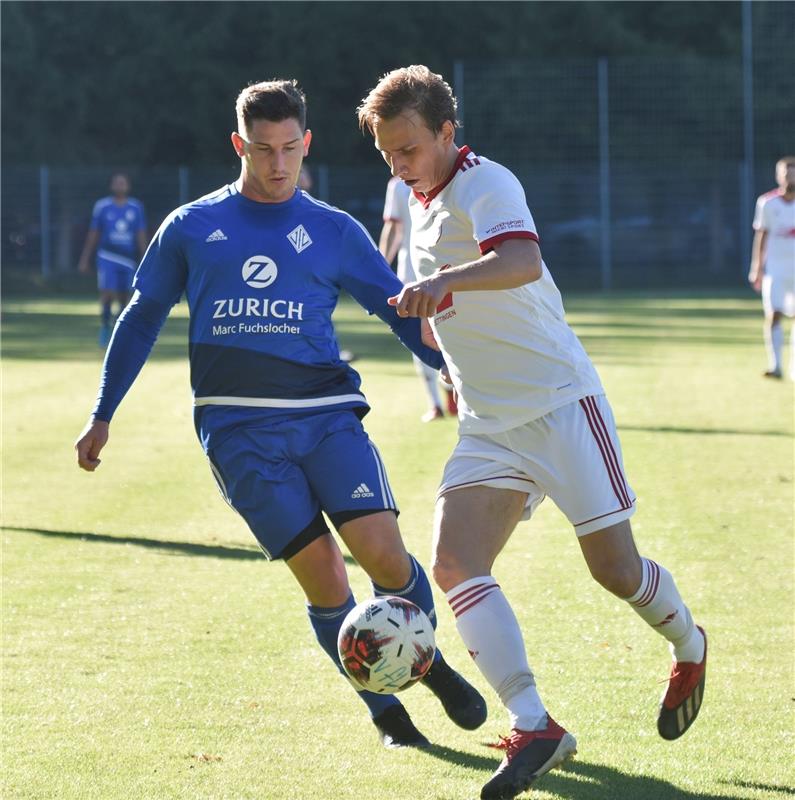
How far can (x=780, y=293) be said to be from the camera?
17188 millimetres

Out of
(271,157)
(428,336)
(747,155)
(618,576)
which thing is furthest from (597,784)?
(747,155)

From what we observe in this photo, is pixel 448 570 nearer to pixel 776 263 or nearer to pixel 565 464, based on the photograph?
pixel 565 464

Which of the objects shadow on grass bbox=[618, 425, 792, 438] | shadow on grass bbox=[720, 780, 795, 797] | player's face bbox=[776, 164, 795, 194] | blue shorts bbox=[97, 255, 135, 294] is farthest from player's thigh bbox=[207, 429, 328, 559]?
blue shorts bbox=[97, 255, 135, 294]

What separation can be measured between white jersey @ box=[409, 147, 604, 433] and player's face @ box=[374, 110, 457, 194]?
0.05 meters

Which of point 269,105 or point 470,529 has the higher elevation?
point 269,105

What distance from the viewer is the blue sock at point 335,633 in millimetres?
5137

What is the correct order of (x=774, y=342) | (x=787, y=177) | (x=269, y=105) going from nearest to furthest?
(x=269, y=105), (x=787, y=177), (x=774, y=342)

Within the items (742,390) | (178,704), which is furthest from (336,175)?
(178,704)

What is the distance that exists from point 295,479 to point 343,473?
16 cm

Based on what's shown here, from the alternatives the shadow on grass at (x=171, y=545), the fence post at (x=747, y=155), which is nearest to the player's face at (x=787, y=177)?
the shadow on grass at (x=171, y=545)

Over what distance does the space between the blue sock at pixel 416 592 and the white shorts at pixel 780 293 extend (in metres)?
12.6

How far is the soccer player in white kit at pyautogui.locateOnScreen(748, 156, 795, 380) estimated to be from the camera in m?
17.0

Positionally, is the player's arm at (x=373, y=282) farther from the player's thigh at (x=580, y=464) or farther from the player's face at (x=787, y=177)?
the player's face at (x=787, y=177)

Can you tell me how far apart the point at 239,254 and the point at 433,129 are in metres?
0.80
